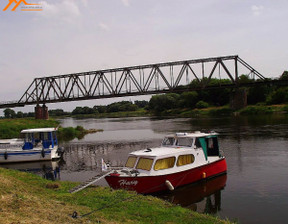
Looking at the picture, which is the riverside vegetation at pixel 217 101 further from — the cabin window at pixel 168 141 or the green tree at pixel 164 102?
the cabin window at pixel 168 141

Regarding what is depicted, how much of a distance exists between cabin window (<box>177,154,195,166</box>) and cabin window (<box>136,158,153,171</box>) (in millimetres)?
2172

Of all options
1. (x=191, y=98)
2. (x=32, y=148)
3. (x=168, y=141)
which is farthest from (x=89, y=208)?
(x=191, y=98)

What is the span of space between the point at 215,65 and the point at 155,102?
6449 centimetres

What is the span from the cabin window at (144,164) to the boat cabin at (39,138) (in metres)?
17.8

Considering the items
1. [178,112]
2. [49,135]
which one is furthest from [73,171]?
[178,112]

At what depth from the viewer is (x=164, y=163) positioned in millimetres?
18266

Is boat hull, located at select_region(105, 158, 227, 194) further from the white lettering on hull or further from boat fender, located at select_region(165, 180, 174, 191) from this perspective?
boat fender, located at select_region(165, 180, 174, 191)

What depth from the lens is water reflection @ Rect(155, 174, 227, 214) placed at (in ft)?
52.0

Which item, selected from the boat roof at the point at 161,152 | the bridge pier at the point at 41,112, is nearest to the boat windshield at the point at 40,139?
the boat roof at the point at 161,152

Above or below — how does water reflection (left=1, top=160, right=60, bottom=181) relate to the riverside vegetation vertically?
below

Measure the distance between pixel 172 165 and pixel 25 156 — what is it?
2021 centimetres

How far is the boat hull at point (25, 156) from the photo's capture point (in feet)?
105

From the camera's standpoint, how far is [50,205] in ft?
37.0

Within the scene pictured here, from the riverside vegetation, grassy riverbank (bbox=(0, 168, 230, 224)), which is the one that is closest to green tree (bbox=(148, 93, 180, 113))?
the riverside vegetation
